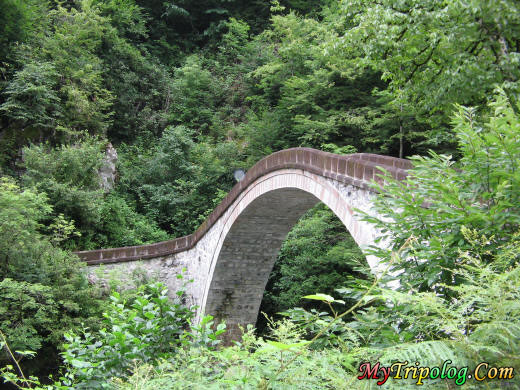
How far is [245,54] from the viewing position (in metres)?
19.4

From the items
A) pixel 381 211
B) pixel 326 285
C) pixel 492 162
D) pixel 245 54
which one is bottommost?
pixel 326 285

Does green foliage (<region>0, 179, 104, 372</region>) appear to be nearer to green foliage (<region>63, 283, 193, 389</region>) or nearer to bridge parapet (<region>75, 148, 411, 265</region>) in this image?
bridge parapet (<region>75, 148, 411, 265</region>)

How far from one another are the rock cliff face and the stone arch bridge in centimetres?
430

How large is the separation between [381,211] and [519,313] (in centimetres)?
111

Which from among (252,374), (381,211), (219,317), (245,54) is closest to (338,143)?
(219,317)

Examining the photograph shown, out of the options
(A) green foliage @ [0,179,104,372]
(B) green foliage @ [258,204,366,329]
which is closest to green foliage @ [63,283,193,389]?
(A) green foliage @ [0,179,104,372]

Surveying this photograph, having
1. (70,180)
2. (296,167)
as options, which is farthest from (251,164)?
(296,167)

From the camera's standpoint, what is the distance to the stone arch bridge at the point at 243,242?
6953 mm

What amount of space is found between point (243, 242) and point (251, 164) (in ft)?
16.9

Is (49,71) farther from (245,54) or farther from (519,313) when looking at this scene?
(519,313)

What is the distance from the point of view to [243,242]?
9.91 metres

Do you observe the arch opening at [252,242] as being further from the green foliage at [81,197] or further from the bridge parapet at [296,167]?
the green foliage at [81,197]

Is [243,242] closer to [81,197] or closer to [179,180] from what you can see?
[81,197]

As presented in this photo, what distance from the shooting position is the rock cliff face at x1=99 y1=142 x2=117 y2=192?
14422 millimetres
